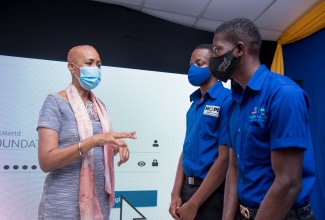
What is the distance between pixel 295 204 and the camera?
3.02ft

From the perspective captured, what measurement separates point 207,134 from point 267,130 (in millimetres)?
585

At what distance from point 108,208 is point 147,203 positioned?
1396mm

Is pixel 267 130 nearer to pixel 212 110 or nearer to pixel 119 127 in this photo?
pixel 212 110

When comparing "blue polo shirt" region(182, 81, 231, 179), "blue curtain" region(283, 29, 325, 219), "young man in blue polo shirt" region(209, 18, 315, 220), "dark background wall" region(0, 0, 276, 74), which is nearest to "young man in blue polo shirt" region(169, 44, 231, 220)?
"blue polo shirt" region(182, 81, 231, 179)

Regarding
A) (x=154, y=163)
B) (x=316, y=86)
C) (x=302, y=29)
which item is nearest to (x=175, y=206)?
(x=154, y=163)

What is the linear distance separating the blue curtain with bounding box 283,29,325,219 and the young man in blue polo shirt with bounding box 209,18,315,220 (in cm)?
227

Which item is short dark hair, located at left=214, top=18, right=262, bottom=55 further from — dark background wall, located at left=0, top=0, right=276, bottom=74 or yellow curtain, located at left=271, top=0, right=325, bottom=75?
yellow curtain, located at left=271, top=0, right=325, bottom=75

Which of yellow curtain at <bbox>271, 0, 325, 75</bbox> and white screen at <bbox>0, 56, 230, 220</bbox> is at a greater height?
yellow curtain at <bbox>271, 0, 325, 75</bbox>

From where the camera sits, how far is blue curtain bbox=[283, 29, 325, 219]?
299 cm

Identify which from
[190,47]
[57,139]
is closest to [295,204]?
[57,139]

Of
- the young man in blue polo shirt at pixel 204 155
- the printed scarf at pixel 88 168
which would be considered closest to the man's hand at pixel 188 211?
the young man in blue polo shirt at pixel 204 155

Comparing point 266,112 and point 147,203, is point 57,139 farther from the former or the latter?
point 147,203

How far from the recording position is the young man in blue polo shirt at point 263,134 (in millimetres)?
861

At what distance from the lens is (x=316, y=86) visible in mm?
3113
